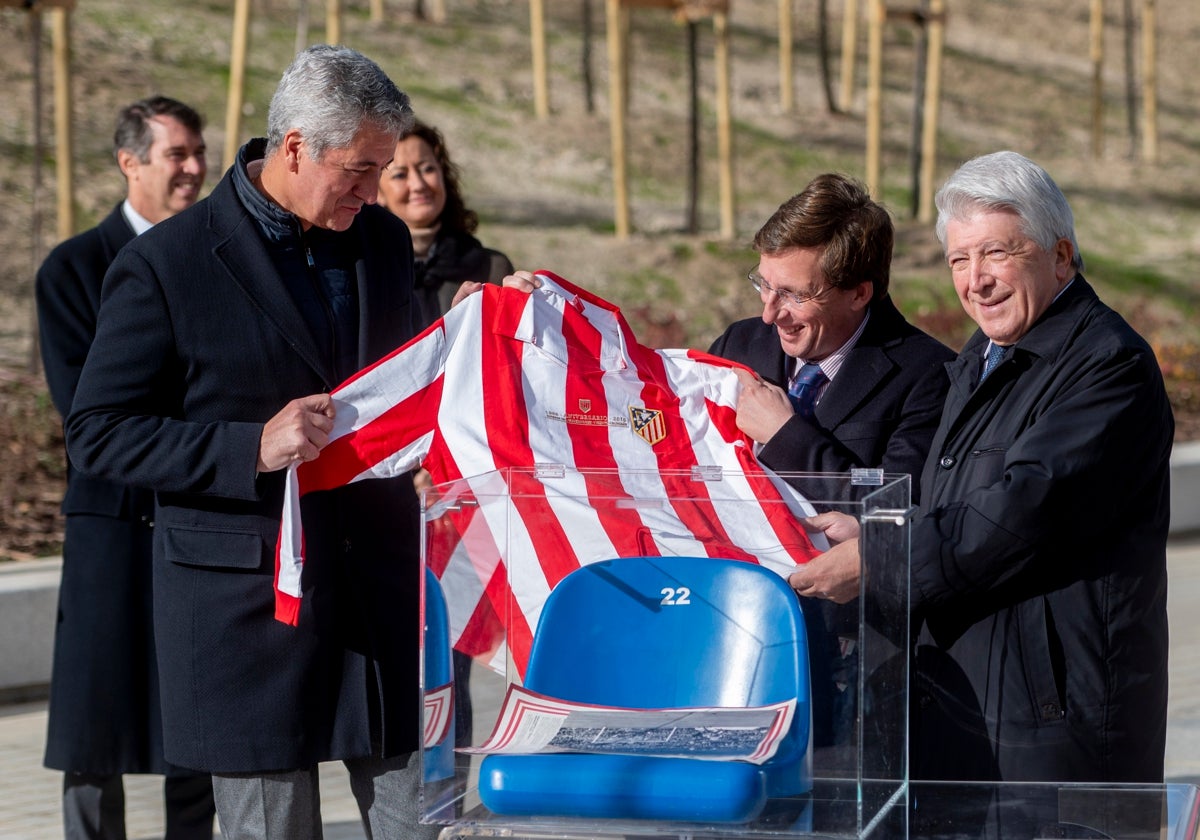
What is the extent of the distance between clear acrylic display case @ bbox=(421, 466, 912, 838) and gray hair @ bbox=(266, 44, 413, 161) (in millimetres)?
868

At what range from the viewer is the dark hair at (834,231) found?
3.41 m

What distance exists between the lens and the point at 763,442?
3418 millimetres

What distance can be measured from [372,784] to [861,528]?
153 centimetres

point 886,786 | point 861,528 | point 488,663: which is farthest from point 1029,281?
point 488,663

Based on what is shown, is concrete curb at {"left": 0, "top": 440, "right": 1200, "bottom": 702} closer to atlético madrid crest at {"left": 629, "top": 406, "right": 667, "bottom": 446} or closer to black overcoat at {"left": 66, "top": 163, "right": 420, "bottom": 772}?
black overcoat at {"left": 66, "top": 163, "right": 420, "bottom": 772}

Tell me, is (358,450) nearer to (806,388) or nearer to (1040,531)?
(806,388)

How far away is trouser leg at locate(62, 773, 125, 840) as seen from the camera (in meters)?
4.68

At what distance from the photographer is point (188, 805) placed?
4.68 metres

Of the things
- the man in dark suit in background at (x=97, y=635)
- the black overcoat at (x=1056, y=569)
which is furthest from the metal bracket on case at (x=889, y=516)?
the man in dark suit in background at (x=97, y=635)

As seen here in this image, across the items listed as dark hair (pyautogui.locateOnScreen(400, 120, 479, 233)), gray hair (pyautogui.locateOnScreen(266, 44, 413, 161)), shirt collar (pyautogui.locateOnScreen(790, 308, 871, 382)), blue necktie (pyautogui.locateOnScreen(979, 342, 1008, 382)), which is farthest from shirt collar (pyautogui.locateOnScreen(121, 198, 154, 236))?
blue necktie (pyautogui.locateOnScreen(979, 342, 1008, 382))

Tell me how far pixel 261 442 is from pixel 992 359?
57.8 inches

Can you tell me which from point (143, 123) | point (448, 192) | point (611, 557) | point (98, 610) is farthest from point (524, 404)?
point (143, 123)

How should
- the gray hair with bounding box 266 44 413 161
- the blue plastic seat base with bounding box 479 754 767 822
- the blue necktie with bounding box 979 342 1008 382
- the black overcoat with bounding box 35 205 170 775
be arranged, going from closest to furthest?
the blue plastic seat base with bounding box 479 754 767 822 < the blue necktie with bounding box 979 342 1008 382 < the gray hair with bounding box 266 44 413 161 < the black overcoat with bounding box 35 205 170 775

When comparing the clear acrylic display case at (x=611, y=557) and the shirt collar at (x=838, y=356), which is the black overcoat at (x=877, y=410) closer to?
the shirt collar at (x=838, y=356)
